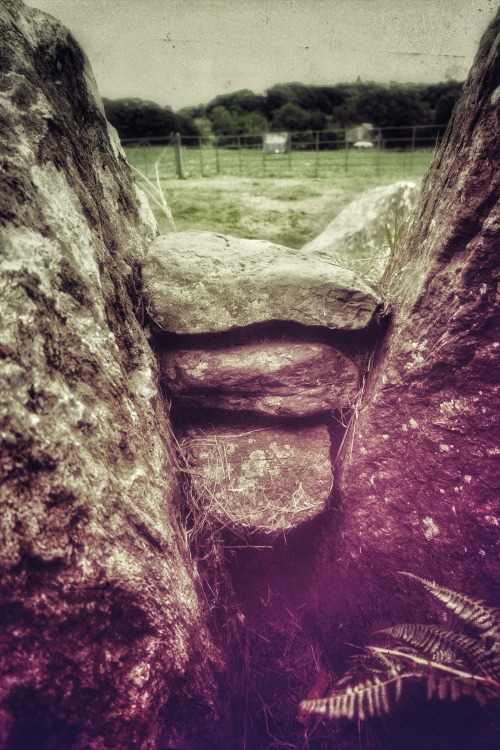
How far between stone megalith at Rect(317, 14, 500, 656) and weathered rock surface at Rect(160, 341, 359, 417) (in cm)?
22

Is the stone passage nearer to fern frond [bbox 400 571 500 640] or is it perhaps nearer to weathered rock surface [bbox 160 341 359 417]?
weathered rock surface [bbox 160 341 359 417]

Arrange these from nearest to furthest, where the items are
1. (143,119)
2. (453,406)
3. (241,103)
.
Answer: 1. (453,406)
2. (241,103)
3. (143,119)

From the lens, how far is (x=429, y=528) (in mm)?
2357

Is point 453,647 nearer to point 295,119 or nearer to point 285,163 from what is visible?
point 295,119

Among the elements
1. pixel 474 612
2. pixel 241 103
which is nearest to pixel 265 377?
pixel 474 612

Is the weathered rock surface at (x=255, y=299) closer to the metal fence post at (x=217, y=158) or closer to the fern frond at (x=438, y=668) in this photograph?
the fern frond at (x=438, y=668)

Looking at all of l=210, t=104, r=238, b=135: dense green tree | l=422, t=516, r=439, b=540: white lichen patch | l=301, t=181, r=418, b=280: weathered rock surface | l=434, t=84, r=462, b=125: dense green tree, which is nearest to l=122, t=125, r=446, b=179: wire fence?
l=210, t=104, r=238, b=135: dense green tree

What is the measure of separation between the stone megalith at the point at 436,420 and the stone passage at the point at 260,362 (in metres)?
0.19

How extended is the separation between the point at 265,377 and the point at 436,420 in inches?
33.2

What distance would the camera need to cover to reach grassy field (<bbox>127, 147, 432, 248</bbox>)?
33.1ft

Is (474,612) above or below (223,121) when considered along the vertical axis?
below

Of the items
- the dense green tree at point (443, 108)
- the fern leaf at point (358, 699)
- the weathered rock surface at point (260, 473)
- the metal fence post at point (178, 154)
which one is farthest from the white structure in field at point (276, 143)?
the fern leaf at point (358, 699)

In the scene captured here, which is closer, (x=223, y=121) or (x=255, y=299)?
(x=255, y=299)

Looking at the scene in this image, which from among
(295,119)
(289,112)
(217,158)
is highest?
(289,112)
